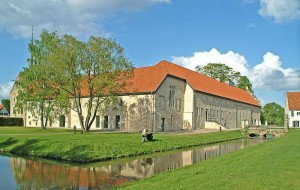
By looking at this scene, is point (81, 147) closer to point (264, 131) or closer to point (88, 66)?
point (88, 66)

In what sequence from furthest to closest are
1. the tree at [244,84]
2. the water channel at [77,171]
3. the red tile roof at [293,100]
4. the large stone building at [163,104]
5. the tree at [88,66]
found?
the tree at [244,84] < the red tile roof at [293,100] < the large stone building at [163,104] < the tree at [88,66] < the water channel at [77,171]

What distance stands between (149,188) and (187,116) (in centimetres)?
3870

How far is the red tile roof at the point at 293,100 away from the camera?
257 feet

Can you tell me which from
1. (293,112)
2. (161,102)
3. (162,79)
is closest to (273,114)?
(293,112)

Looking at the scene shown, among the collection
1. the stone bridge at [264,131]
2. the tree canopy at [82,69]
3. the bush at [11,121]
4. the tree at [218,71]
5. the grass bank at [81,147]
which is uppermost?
the tree at [218,71]

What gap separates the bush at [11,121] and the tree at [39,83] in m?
12.1

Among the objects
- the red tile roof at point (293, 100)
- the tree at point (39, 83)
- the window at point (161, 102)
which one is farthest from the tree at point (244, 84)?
the tree at point (39, 83)

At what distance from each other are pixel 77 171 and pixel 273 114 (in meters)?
109

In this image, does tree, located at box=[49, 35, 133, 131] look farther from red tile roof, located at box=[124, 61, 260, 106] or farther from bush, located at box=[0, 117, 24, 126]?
bush, located at box=[0, 117, 24, 126]

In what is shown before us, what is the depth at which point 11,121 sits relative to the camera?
187 feet

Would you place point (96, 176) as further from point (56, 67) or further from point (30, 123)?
point (30, 123)

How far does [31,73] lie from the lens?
41.7m

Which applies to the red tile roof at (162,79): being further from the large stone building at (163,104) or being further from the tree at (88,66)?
the tree at (88,66)

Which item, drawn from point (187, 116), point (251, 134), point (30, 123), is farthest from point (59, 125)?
point (251, 134)
